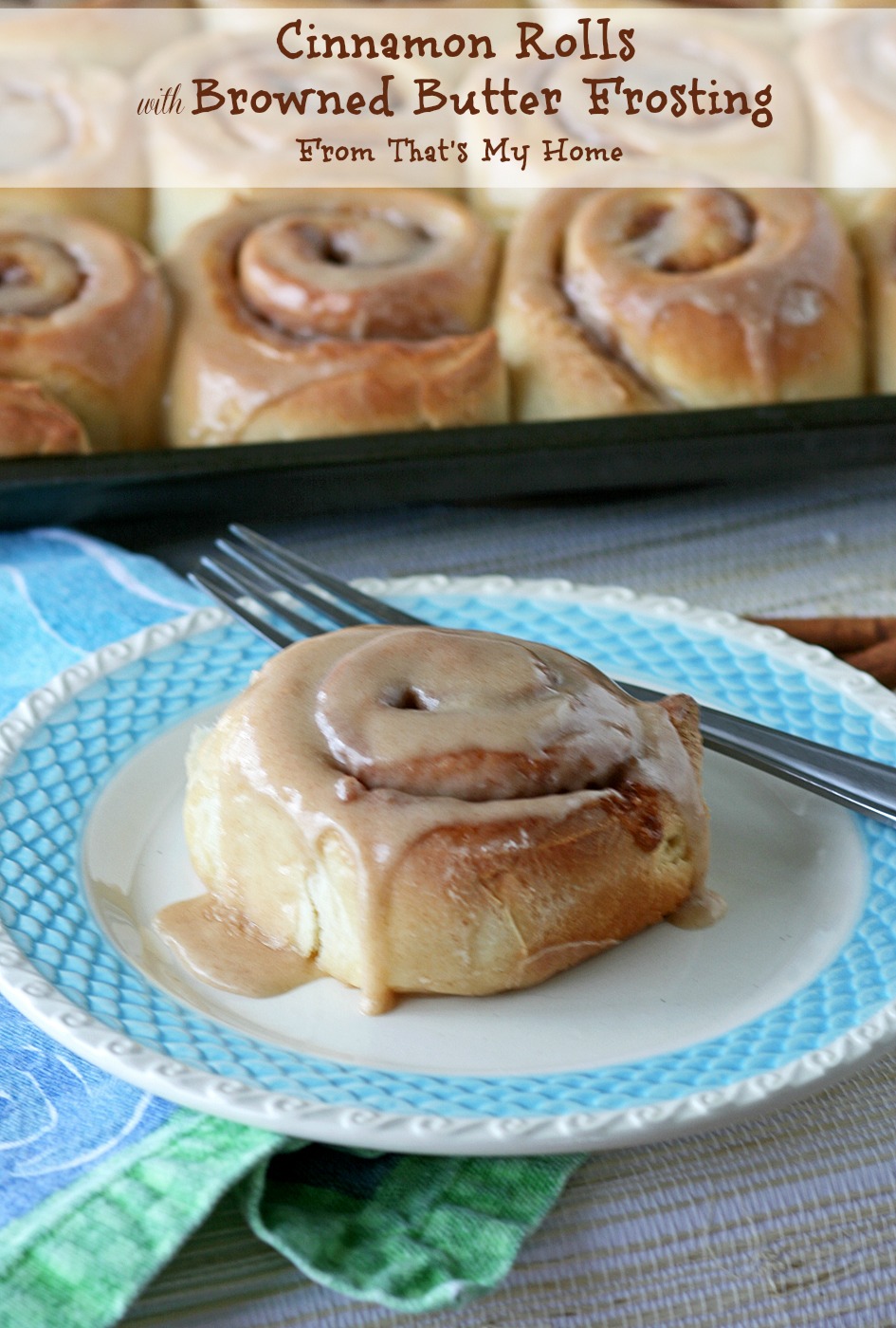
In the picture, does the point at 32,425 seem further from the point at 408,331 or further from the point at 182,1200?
the point at 182,1200

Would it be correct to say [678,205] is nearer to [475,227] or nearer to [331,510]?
[475,227]

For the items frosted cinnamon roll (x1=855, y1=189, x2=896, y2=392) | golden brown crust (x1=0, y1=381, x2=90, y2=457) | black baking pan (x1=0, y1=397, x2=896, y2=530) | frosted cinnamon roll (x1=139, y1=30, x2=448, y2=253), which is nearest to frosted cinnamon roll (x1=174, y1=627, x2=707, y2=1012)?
black baking pan (x1=0, y1=397, x2=896, y2=530)

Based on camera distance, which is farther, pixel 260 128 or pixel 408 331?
pixel 260 128

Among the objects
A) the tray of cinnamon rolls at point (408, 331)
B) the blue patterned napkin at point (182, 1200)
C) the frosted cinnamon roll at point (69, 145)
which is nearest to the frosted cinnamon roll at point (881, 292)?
the tray of cinnamon rolls at point (408, 331)

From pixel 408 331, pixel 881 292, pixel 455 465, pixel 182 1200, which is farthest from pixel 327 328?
pixel 182 1200

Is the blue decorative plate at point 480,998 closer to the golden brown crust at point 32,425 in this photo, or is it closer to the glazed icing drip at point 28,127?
the golden brown crust at point 32,425

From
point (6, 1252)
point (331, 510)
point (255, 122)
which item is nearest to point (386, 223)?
point (255, 122)

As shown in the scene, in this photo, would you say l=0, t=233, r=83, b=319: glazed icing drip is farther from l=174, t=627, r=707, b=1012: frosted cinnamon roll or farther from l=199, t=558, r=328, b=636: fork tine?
l=174, t=627, r=707, b=1012: frosted cinnamon roll
